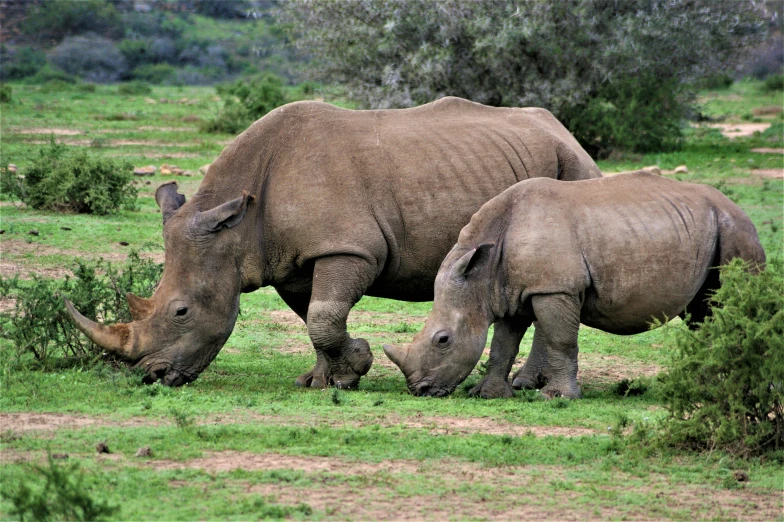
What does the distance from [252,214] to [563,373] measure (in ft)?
8.22

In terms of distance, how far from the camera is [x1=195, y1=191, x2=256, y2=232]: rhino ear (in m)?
8.34

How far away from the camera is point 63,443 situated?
6.68 m

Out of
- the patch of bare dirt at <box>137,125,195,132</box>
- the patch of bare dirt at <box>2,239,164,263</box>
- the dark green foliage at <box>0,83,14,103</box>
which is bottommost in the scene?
the patch of bare dirt at <box>2,239,164,263</box>

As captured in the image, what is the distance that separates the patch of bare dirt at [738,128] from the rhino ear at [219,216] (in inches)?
837

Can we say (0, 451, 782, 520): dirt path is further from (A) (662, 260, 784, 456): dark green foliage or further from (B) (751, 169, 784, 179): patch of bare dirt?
(B) (751, 169, 784, 179): patch of bare dirt

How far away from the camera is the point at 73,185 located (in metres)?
15.6

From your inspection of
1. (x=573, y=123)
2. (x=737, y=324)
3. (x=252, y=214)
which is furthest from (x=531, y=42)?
(x=737, y=324)

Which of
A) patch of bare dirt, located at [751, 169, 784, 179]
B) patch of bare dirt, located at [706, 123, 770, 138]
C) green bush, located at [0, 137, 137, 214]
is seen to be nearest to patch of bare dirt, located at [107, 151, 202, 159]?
green bush, located at [0, 137, 137, 214]

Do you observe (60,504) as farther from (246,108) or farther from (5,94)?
(5,94)

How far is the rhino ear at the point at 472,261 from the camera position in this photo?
8117 mm

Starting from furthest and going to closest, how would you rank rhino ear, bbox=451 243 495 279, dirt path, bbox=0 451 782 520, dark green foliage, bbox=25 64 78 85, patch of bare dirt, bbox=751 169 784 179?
dark green foliage, bbox=25 64 78 85 → patch of bare dirt, bbox=751 169 784 179 → rhino ear, bbox=451 243 495 279 → dirt path, bbox=0 451 782 520

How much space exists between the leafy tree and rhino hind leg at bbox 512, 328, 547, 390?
44.1 ft

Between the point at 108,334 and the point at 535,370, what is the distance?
10.4 feet

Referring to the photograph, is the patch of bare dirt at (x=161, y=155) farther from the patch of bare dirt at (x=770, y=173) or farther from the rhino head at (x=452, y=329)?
the rhino head at (x=452, y=329)
